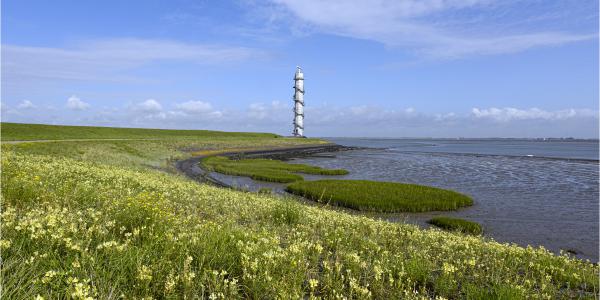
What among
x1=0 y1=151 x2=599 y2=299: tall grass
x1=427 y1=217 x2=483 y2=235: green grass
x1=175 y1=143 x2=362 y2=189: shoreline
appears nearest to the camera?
x1=0 y1=151 x2=599 y2=299: tall grass

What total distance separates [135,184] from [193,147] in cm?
6852

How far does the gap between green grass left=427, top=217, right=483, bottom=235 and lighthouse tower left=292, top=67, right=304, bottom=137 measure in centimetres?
13949

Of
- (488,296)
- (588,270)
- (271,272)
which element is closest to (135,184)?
(271,272)

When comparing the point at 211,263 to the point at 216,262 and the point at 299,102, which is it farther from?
the point at 299,102

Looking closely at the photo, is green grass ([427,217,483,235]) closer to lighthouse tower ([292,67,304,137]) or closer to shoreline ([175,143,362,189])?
shoreline ([175,143,362,189])

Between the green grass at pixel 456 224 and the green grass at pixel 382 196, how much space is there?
340cm

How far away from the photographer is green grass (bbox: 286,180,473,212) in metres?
26.8

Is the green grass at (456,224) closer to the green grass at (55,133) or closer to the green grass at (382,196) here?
the green grass at (382,196)

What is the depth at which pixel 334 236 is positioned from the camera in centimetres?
934

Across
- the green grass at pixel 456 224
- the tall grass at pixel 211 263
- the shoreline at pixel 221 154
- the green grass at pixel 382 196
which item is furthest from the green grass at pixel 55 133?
the tall grass at pixel 211 263

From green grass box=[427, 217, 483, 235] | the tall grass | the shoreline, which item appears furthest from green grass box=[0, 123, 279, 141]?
the tall grass

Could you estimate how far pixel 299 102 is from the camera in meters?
160

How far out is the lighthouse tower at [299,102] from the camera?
160m

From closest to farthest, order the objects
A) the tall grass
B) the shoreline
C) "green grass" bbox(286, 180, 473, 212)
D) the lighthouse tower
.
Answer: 1. the tall grass
2. "green grass" bbox(286, 180, 473, 212)
3. the shoreline
4. the lighthouse tower
